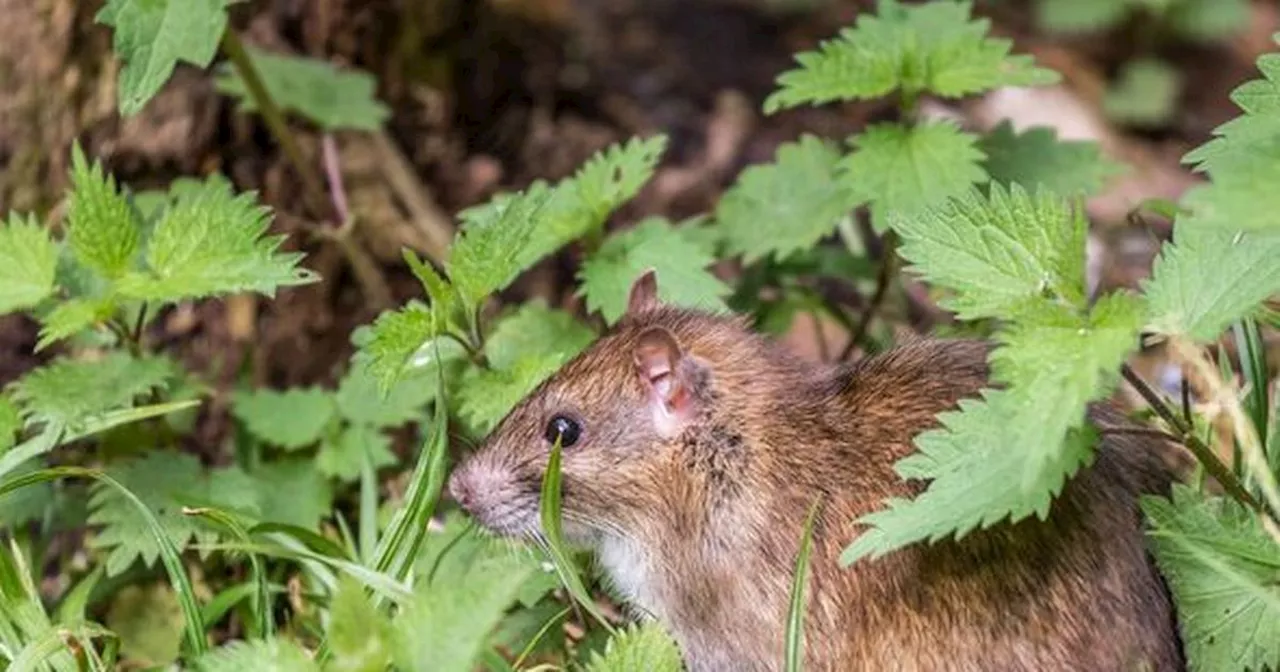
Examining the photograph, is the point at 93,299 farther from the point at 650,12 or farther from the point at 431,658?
the point at 650,12

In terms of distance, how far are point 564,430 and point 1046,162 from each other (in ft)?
5.03

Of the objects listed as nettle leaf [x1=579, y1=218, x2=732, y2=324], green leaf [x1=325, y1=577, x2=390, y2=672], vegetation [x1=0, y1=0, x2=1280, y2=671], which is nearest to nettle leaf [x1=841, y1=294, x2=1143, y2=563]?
vegetation [x1=0, y1=0, x2=1280, y2=671]

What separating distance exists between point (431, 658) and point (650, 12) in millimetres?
5575

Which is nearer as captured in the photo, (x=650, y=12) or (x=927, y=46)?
(x=927, y=46)

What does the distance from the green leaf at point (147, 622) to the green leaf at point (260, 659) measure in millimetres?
1281

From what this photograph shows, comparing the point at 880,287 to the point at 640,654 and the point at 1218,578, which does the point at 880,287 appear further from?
the point at 640,654

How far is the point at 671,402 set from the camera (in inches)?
152

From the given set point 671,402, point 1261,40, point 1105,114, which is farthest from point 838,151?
point 1261,40

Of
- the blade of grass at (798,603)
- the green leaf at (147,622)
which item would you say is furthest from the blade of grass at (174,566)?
the blade of grass at (798,603)

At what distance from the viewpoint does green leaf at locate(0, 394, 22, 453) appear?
13.3 ft

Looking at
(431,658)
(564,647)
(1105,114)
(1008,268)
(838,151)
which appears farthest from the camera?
(1105,114)

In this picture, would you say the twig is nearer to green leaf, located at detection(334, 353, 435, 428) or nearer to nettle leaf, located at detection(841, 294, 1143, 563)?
green leaf, located at detection(334, 353, 435, 428)

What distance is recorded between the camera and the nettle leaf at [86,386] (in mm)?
4168

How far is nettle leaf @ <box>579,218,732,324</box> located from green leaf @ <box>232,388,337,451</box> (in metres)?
0.70
